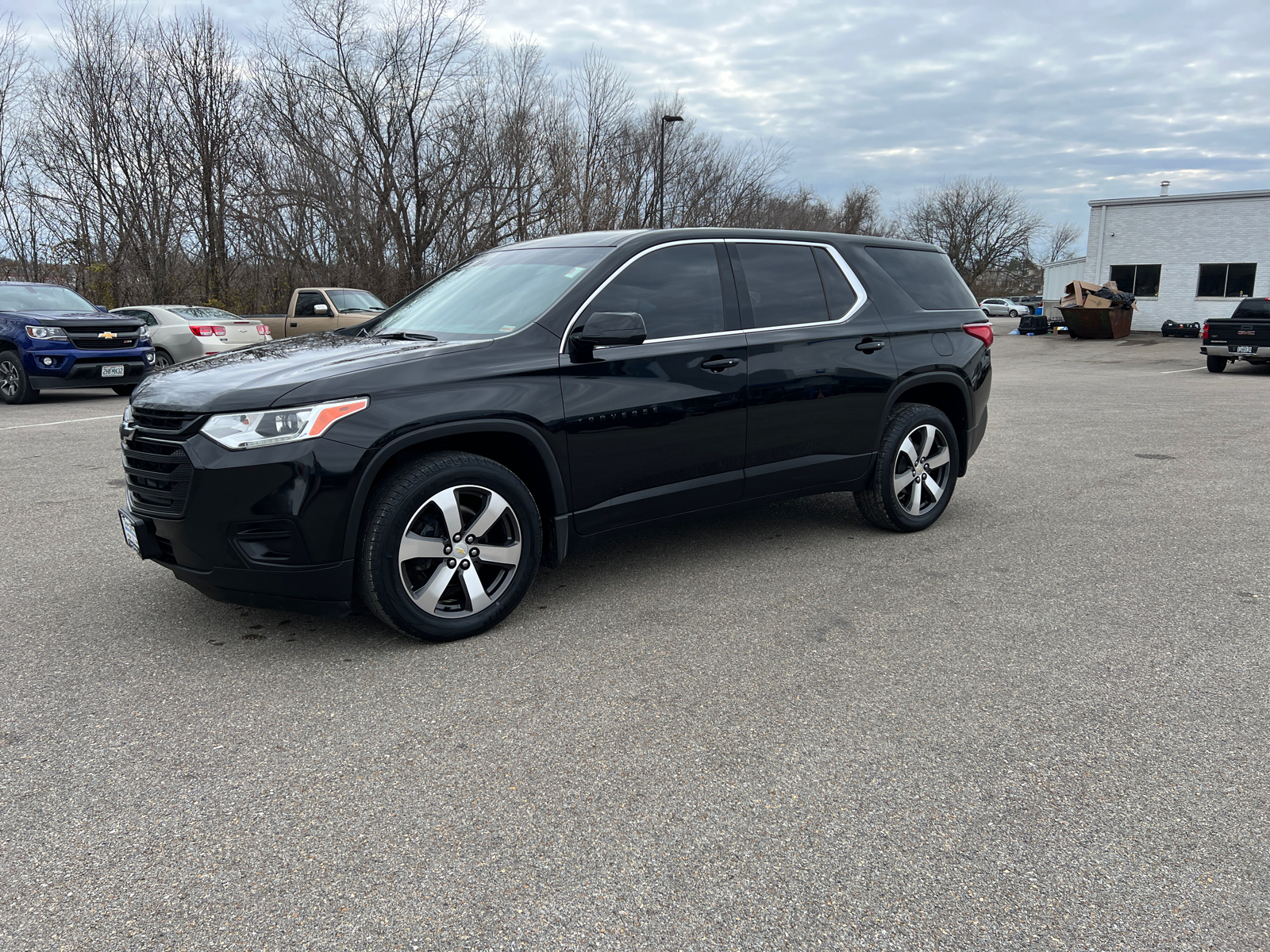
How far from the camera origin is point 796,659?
363 cm

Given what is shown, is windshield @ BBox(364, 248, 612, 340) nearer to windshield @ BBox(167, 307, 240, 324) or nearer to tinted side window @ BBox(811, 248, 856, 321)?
tinted side window @ BBox(811, 248, 856, 321)

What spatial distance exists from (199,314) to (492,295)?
1482 centimetres

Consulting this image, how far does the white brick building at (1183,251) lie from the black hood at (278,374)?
1494 inches

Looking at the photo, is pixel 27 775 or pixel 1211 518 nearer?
pixel 27 775

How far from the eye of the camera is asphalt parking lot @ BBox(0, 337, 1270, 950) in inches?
85.4

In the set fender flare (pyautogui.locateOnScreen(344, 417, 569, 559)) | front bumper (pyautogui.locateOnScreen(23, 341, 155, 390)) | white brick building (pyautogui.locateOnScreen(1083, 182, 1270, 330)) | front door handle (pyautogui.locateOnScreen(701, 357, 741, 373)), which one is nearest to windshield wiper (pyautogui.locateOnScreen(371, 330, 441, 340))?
fender flare (pyautogui.locateOnScreen(344, 417, 569, 559))

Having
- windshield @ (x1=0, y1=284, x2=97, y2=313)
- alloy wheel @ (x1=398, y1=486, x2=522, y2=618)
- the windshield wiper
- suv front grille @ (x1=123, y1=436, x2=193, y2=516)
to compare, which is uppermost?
windshield @ (x1=0, y1=284, x2=97, y2=313)

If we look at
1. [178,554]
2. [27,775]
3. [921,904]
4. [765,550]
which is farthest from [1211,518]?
[27,775]

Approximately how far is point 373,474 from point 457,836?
1541mm

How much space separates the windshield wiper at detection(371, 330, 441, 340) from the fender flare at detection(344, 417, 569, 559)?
24.6 inches

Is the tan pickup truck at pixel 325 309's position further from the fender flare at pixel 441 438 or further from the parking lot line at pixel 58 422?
the fender flare at pixel 441 438

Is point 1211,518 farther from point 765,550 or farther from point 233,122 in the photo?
point 233,122

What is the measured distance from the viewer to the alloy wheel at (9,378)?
1277 centimetres

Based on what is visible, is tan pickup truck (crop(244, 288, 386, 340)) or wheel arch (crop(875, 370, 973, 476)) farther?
tan pickup truck (crop(244, 288, 386, 340))
